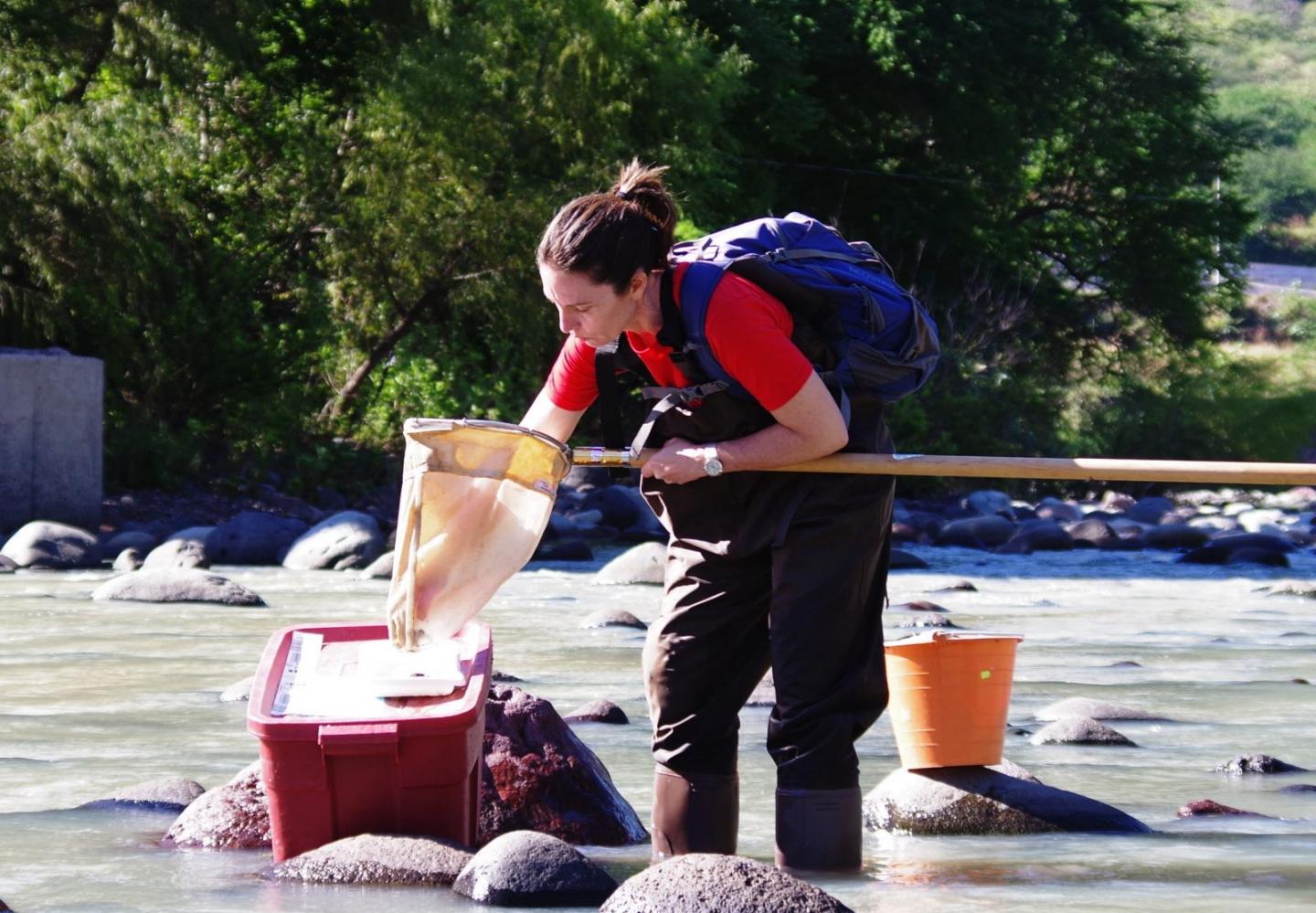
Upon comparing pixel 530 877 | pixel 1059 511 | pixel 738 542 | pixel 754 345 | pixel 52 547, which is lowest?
pixel 1059 511

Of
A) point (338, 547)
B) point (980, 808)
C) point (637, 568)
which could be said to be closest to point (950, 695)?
point (980, 808)

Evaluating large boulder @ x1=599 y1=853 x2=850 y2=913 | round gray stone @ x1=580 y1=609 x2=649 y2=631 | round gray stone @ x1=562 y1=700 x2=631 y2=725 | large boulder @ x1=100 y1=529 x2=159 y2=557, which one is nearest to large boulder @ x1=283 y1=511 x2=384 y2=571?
large boulder @ x1=100 y1=529 x2=159 y2=557

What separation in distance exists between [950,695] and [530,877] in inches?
51.0

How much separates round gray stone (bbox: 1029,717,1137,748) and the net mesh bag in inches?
107

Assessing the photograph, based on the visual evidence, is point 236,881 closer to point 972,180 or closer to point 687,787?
point 687,787

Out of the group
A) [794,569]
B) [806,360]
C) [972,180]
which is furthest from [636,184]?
[972,180]

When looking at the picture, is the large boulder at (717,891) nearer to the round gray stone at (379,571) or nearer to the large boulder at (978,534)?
the round gray stone at (379,571)

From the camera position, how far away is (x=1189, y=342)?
31938mm

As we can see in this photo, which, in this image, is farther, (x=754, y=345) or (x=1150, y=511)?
(x=1150, y=511)

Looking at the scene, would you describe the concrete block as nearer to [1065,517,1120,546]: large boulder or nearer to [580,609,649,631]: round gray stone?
[580,609,649,631]: round gray stone

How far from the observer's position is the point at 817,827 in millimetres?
3758

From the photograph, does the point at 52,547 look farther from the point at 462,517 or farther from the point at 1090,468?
the point at 1090,468

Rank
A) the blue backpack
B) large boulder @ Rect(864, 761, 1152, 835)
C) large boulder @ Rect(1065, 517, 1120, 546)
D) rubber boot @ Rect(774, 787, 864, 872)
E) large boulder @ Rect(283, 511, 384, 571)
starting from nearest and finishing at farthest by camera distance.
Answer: the blue backpack → rubber boot @ Rect(774, 787, 864, 872) → large boulder @ Rect(864, 761, 1152, 835) → large boulder @ Rect(283, 511, 384, 571) → large boulder @ Rect(1065, 517, 1120, 546)

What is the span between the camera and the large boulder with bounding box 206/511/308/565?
13781 millimetres
